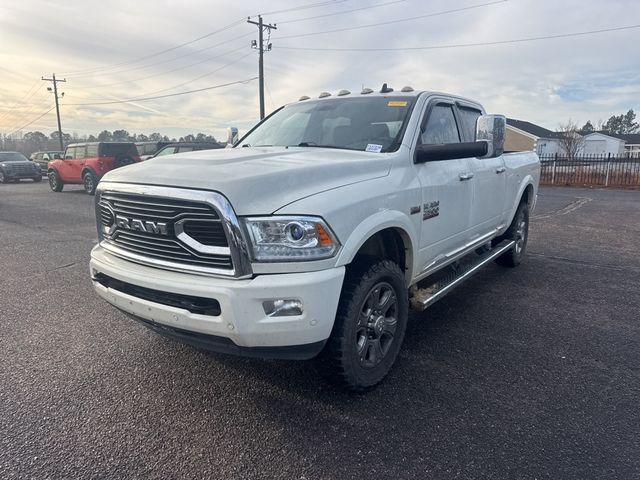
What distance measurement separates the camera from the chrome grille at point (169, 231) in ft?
7.86

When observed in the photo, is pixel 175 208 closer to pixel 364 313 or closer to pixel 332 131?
pixel 364 313

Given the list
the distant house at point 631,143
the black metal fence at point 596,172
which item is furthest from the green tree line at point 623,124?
Answer: the black metal fence at point 596,172

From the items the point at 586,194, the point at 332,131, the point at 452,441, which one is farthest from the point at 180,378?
the point at 586,194

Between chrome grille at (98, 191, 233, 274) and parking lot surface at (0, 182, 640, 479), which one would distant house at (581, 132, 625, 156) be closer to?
parking lot surface at (0, 182, 640, 479)

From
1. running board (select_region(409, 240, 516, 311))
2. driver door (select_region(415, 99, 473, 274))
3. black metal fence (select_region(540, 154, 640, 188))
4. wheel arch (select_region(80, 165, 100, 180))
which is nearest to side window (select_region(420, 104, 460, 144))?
driver door (select_region(415, 99, 473, 274))

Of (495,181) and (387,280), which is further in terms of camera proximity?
(495,181)

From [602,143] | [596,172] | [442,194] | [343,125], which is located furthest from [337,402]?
[602,143]

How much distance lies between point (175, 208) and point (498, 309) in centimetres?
335

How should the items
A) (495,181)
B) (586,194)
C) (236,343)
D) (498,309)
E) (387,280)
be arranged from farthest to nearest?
(586,194), (495,181), (498,309), (387,280), (236,343)

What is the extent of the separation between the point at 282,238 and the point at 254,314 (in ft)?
1.38

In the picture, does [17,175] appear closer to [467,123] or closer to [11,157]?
[11,157]

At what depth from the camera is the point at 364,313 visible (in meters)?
2.87

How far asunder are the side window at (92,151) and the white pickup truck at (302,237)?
47.5ft

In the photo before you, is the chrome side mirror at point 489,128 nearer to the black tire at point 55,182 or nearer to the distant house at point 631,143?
the black tire at point 55,182
